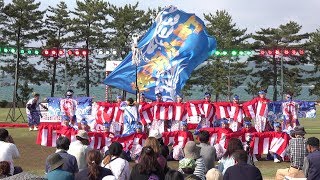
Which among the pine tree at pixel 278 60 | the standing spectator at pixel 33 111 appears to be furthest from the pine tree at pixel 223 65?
the standing spectator at pixel 33 111

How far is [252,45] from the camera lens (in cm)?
6334

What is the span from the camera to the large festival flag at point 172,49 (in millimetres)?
25156

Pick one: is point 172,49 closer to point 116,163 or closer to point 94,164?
point 116,163

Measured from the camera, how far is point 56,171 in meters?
8.37

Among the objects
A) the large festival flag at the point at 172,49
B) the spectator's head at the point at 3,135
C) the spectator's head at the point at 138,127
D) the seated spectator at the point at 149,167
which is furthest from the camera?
the large festival flag at the point at 172,49

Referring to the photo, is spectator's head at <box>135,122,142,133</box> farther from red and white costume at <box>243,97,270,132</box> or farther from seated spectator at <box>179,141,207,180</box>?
seated spectator at <box>179,141,207,180</box>

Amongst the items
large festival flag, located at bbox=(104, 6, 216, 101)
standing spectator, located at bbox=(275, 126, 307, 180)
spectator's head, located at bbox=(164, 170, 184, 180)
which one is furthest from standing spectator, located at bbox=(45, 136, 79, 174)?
large festival flag, located at bbox=(104, 6, 216, 101)

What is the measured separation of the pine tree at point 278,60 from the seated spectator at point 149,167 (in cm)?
5504

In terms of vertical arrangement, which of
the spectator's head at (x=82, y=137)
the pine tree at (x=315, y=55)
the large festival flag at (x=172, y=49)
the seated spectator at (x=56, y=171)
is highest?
the pine tree at (x=315, y=55)

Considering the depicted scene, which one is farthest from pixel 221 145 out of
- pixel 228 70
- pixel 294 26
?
pixel 294 26

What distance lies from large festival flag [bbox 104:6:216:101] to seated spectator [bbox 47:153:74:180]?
655 inches

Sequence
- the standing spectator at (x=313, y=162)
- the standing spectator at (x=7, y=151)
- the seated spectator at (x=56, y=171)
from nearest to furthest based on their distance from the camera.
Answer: the seated spectator at (x=56, y=171) → the standing spectator at (x=313, y=162) → the standing spectator at (x=7, y=151)

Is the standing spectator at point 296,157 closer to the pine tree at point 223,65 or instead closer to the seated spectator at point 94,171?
the seated spectator at point 94,171

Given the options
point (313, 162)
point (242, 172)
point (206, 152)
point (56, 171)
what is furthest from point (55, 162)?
point (313, 162)
